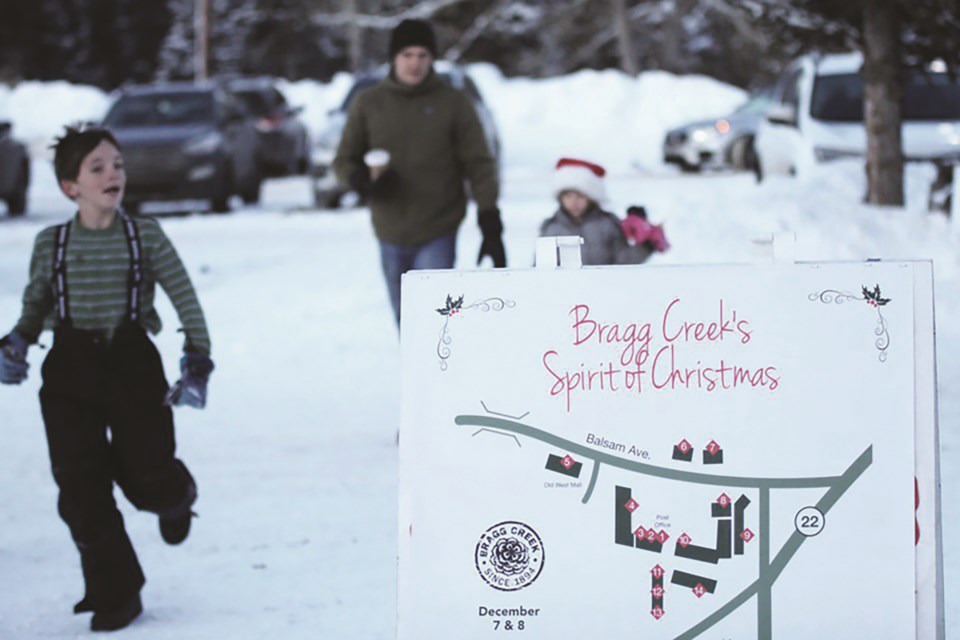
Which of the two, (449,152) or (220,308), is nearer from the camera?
(449,152)

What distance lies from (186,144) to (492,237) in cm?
A: 1401

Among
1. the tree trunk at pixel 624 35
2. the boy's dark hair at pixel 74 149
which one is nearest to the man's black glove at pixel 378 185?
the boy's dark hair at pixel 74 149

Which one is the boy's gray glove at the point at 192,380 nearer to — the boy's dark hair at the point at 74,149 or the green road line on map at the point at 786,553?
the boy's dark hair at the point at 74,149

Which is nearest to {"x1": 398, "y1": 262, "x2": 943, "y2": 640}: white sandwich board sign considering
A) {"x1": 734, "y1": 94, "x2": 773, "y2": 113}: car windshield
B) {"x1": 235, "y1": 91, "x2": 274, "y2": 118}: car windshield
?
{"x1": 734, "y1": 94, "x2": 773, "y2": 113}: car windshield

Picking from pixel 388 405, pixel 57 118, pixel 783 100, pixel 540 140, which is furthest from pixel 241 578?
pixel 57 118

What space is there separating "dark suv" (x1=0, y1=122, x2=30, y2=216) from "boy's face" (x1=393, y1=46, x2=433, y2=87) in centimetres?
1363

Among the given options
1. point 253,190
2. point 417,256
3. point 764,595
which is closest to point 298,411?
point 417,256

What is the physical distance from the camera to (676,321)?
3.81 m

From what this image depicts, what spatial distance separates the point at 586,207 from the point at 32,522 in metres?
2.50

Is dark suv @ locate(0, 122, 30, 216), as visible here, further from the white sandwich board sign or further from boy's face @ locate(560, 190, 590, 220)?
the white sandwich board sign

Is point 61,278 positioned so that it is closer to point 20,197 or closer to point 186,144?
point 186,144

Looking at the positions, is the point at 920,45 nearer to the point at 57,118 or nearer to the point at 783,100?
the point at 783,100

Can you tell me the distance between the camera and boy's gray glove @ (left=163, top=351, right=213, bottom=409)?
5.03 metres

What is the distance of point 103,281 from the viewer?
5.02 m
